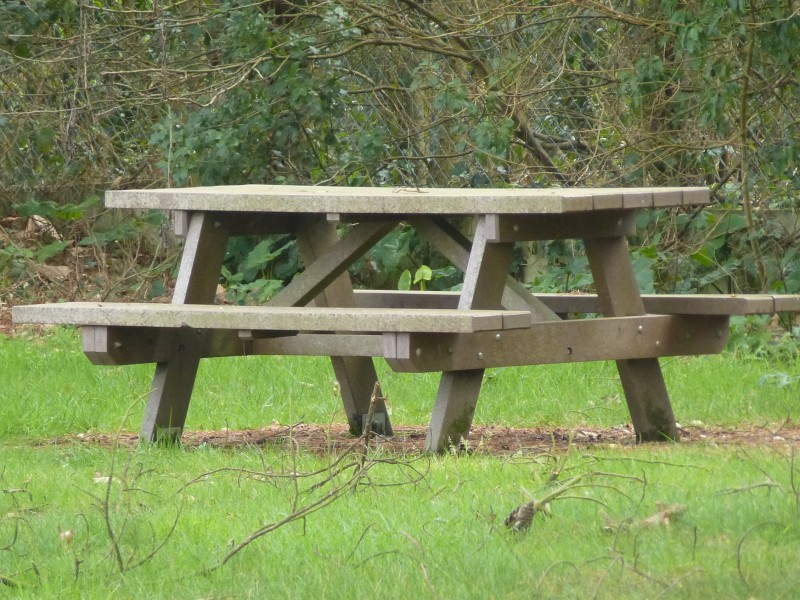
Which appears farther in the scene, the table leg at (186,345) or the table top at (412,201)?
the table leg at (186,345)

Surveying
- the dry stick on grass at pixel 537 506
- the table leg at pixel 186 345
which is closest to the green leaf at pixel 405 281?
A: the table leg at pixel 186 345

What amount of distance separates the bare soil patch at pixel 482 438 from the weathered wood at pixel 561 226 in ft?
2.59

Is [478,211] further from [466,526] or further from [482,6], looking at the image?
[482,6]

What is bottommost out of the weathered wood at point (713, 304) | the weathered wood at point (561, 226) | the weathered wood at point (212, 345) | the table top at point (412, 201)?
the weathered wood at point (212, 345)

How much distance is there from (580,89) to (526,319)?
18.1 ft

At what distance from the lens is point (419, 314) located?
4664mm

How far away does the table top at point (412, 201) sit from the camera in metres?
4.88

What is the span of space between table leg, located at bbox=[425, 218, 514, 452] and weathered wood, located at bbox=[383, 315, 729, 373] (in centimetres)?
12

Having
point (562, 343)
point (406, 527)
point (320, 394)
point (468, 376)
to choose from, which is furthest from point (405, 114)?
point (406, 527)

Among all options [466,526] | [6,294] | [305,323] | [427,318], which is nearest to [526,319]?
[427,318]

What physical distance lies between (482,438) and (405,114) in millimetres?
5527

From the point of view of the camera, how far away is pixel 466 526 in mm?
3543

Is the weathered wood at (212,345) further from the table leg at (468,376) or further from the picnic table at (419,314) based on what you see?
the table leg at (468,376)

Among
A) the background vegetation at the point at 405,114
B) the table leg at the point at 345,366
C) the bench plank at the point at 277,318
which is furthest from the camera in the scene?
the background vegetation at the point at 405,114
